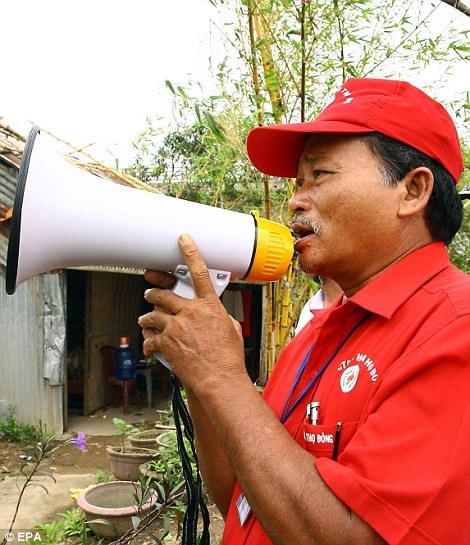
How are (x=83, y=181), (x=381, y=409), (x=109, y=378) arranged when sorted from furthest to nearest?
1. (x=109, y=378)
2. (x=83, y=181)
3. (x=381, y=409)

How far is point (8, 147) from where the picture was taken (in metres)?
7.11

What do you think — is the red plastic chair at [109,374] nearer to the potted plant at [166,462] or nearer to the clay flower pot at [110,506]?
the potted plant at [166,462]

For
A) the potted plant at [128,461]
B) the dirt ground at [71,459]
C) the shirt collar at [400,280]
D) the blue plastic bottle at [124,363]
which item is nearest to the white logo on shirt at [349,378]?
the shirt collar at [400,280]

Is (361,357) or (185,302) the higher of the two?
(185,302)

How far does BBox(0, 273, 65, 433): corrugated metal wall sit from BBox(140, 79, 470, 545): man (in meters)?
6.69

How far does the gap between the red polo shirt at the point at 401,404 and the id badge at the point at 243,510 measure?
1 cm

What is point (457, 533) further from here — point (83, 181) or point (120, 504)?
point (120, 504)

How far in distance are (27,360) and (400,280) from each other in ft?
24.3

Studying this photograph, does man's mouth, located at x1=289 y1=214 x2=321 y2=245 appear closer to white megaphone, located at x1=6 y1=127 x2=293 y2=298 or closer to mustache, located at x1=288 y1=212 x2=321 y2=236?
mustache, located at x1=288 y1=212 x2=321 y2=236

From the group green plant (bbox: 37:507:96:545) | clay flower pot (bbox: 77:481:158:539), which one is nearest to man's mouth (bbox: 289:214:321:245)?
→ clay flower pot (bbox: 77:481:158:539)

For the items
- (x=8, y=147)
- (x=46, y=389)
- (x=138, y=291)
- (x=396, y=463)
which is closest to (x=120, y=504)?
(x=46, y=389)

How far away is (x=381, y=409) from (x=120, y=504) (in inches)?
159

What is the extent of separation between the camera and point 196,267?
4.40 feet

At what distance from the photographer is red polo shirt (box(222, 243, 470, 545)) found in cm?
91
